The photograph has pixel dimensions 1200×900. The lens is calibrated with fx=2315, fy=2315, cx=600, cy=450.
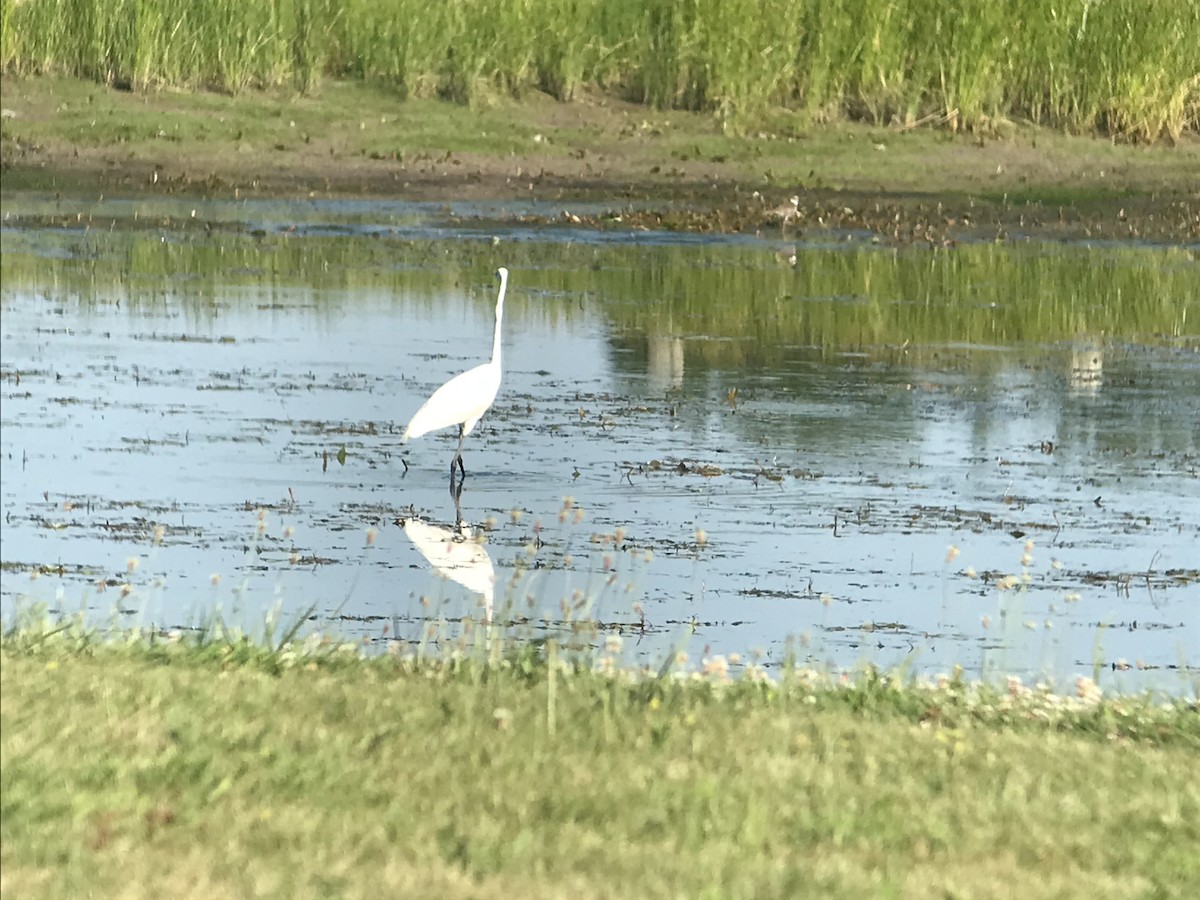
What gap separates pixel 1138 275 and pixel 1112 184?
733cm

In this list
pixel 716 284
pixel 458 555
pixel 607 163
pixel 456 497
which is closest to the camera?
pixel 458 555

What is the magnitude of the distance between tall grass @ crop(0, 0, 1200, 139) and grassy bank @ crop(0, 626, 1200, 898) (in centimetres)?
2389

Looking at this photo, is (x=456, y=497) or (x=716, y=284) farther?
(x=716, y=284)

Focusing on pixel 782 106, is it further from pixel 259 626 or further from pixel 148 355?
pixel 259 626

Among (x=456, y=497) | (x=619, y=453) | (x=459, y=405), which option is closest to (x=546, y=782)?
(x=456, y=497)

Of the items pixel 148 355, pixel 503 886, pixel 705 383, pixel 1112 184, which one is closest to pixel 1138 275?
pixel 1112 184

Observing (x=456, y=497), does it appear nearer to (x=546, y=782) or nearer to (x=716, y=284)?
(x=546, y=782)

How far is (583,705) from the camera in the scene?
22.7 feet

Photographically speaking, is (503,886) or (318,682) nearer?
(503,886)

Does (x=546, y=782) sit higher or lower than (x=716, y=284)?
lower

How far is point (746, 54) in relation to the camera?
31.5 m

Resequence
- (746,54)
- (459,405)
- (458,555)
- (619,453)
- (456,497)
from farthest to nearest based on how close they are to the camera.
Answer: (746,54)
(619,453)
(459,405)
(456,497)
(458,555)

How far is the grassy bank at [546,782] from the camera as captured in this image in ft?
17.3

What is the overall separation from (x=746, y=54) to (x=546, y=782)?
26289 millimetres
